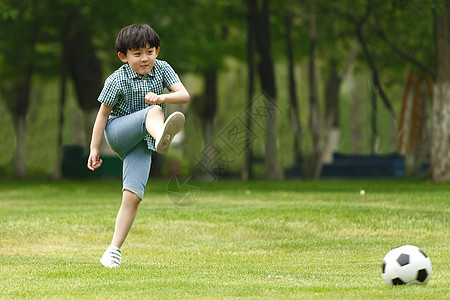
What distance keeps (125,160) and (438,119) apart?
13889 millimetres

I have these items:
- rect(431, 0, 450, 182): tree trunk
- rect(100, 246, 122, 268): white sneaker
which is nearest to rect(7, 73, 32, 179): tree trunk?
rect(431, 0, 450, 182): tree trunk

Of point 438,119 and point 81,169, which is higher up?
point 438,119

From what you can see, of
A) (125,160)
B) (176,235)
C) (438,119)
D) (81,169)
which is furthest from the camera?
(81,169)

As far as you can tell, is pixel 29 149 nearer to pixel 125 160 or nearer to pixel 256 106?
pixel 256 106

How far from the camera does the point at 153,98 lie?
21.7ft

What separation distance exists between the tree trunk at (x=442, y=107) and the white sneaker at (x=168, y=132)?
14240mm

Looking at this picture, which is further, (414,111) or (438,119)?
(414,111)

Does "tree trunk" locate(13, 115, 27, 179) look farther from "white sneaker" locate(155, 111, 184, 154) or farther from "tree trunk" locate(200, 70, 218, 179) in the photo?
"white sneaker" locate(155, 111, 184, 154)

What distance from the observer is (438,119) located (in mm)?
19812

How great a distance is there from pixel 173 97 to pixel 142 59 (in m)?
0.43

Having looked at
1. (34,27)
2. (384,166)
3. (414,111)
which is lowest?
(384,166)

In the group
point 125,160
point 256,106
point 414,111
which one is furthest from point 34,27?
point 125,160

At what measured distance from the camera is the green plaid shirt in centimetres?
697

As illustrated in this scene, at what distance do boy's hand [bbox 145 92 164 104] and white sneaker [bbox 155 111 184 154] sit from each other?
0.28 meters
